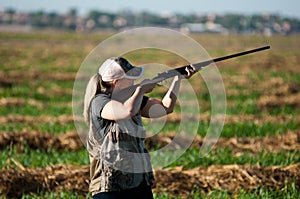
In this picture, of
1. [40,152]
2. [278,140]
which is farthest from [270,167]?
[40,152]

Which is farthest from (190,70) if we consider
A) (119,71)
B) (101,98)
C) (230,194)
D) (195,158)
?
(195,158)

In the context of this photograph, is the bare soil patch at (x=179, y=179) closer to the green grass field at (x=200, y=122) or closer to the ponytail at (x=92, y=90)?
the green grass field at (x=200, y=122)

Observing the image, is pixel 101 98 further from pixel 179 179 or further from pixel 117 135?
pixel 179 179

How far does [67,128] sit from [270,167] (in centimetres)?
526

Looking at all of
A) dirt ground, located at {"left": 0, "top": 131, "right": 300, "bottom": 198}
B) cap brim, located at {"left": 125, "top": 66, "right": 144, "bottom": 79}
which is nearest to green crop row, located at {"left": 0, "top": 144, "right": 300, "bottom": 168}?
dirt ground, located at {"left": 0, "top": 131, "right": 300, "bottom": 198}

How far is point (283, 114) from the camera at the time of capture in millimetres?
15555

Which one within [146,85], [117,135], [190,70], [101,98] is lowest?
[117,135]

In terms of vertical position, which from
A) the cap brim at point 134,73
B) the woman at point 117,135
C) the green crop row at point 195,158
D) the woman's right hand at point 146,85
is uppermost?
the cap brim at point 134,73

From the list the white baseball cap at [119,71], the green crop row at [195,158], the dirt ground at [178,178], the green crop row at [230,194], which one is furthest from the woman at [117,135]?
the green crop row at [195,158]

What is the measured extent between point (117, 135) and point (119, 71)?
49 cm

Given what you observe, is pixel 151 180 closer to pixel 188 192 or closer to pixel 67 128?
pixel 188 192

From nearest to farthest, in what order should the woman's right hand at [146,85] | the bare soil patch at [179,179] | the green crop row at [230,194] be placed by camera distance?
the woman's right hand at [146,85] < the green crop row at [230,194] < the bare soil patch at [179,179]

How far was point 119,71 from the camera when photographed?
14.7ft

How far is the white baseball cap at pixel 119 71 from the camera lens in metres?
4.48
